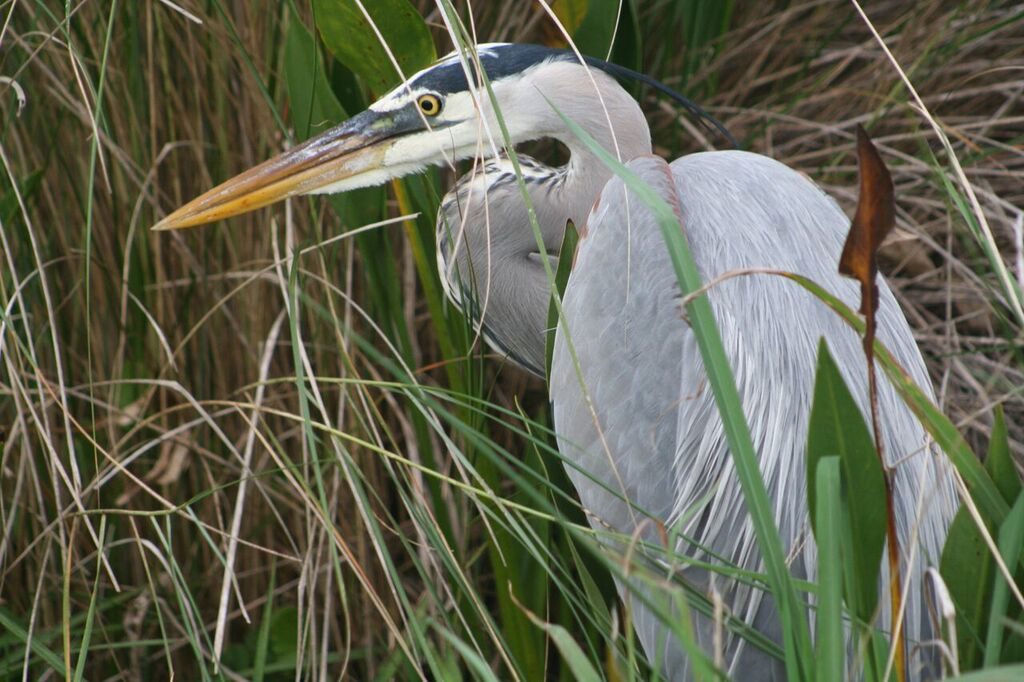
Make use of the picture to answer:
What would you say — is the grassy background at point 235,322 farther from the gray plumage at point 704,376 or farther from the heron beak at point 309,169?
the gray plumage at point 704,376

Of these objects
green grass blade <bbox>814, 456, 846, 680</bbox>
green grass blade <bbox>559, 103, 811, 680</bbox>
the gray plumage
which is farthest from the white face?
green grass blade <bbox>814, 456, 846, 680</bbox>

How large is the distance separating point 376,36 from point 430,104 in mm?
138

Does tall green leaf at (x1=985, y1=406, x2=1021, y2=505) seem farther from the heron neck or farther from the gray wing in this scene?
the heron neck

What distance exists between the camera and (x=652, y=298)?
4.00 feet

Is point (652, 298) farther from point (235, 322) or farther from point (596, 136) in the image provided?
point (235, 322)

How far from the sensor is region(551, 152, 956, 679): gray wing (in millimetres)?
1133

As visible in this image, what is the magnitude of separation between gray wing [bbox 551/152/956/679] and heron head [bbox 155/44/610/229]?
0.25 meters

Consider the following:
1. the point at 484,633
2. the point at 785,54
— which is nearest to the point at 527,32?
the point at 785,54

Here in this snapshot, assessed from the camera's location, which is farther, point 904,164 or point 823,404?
point 904,164

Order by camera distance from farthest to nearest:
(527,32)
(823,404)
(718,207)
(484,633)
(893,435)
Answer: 1. (527,32)
2. (484,633)
3. (718,207)
4. (893,435)
5. (823,404)

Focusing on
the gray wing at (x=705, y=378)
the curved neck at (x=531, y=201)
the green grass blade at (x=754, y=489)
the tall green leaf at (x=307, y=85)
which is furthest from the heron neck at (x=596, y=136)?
the green grass blade at (x=754, y=489)

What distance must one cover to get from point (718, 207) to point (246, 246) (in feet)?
2.72

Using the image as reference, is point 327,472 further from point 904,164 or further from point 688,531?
point 904,164

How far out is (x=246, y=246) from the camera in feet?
5.81
